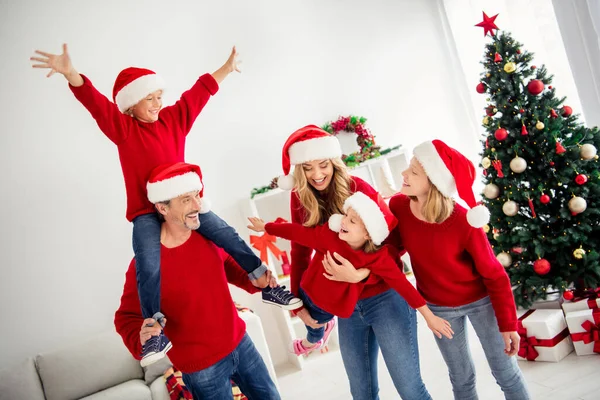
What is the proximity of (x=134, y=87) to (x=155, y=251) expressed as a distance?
71 centimetres

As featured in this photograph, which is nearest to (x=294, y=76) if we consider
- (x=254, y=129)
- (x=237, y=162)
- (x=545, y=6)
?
(x=254, y=129)

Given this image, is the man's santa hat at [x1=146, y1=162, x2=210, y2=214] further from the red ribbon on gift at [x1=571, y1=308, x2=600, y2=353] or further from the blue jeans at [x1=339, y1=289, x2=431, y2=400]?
the red ribbon on gift at [x1=571, y1=308, x2=600, y2=353]

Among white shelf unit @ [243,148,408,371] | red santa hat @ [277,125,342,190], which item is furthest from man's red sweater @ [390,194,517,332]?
white shelf unit @ [243,148,408,371]

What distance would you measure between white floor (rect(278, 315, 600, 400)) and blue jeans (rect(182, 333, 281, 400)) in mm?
1387

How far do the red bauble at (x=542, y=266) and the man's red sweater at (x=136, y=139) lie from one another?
2.42 metres

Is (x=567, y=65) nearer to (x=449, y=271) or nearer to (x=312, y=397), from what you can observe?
(x=449, y=271)

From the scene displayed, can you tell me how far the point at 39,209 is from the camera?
3.97 metres

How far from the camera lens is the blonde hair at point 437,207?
1.97m

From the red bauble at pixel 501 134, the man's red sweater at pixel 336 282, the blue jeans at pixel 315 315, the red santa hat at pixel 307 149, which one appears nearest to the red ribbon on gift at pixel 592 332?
the red bauble at pixel 501 134

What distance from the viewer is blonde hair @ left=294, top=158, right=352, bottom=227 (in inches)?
83.4

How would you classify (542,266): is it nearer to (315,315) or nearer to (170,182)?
(315,315)

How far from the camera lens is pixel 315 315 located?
2.13m

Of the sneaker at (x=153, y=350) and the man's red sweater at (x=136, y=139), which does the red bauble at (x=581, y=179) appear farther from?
the sneaker at (x=153, y=350)

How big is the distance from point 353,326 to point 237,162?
2737 millimetres
